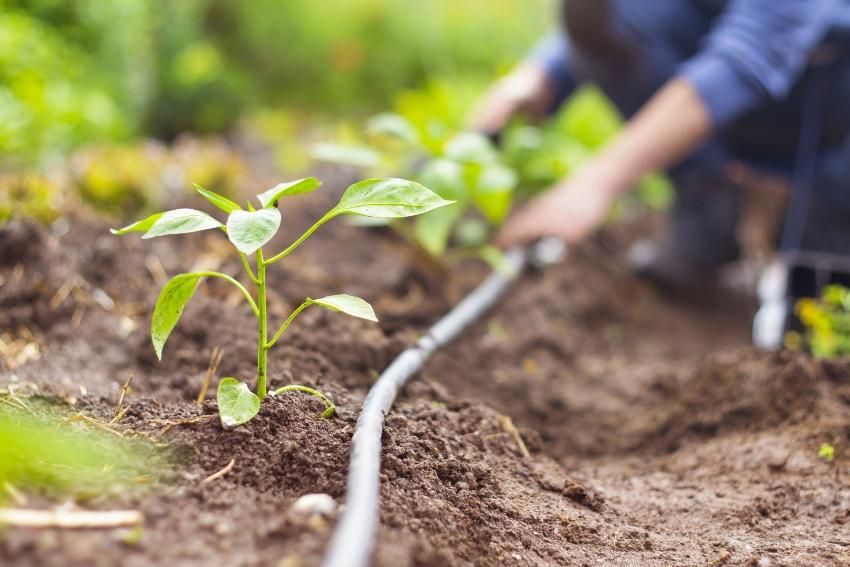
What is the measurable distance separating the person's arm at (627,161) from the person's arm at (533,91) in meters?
0.72

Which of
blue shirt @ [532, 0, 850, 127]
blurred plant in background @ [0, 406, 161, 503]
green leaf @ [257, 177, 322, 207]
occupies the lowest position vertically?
blurred plant in background @ [0, 406, 161, 503]

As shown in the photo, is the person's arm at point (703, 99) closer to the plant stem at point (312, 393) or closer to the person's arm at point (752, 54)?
the person's arm at point (752, 54)

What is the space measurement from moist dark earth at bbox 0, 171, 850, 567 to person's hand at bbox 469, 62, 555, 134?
0.72 meters

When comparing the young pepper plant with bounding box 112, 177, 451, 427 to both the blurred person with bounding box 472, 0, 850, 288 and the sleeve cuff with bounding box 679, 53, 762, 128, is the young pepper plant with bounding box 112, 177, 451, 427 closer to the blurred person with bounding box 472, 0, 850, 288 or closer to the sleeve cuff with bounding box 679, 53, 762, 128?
the blurred person with bounding box 472, 0, 850, 288

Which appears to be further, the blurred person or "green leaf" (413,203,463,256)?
the blurred person

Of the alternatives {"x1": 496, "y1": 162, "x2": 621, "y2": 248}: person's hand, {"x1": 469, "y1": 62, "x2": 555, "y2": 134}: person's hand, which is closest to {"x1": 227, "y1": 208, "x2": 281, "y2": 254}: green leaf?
{"x1": 496, "y1": 162, "x2": 621, "y2": 248}: person's hand

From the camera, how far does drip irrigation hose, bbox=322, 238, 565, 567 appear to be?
31.6 inches

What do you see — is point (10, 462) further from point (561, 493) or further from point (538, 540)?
point (561, 493)

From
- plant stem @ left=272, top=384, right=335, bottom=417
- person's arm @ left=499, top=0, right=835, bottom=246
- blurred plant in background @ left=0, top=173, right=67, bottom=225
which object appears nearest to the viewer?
plant stem @ left=272, top=384, right=335, bottom=417

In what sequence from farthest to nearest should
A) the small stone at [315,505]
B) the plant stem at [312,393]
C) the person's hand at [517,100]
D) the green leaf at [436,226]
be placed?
the person's hand at [517,100]
the green leaf at [436,226]
the plant stem at [312,393]
the small stone at [315,505]

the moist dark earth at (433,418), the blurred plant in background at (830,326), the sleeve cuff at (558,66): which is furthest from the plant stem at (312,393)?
the sleeve cuff at (558,66)

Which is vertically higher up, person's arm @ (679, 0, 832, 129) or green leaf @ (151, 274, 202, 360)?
person's arm @ (679, 0, 832, 129)

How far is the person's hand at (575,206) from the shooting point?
2.36 meters

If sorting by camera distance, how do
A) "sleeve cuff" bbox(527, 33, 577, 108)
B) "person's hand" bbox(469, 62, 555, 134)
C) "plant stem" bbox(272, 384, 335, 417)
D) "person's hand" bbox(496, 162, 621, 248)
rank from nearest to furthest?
"plant stem" bbox(272, 384, 335, 417) → "person's hand" bbox(496, 162, 621, 248) → "person's hand" bbox(469, 62, 555, 134) → "sleeve cuff" bbox(527, 33, 577, 108)
